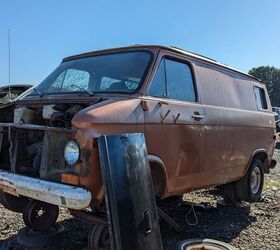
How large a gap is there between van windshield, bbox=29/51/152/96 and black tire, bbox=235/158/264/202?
3.18 m

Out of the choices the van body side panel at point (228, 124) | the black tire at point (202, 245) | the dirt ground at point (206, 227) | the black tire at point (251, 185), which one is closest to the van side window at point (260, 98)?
the van body side panel at point (228, 124)

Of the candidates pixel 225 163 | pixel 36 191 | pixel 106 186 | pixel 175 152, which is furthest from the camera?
pixel 225 163

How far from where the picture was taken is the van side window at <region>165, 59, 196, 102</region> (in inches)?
196

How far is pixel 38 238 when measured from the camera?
4.87m

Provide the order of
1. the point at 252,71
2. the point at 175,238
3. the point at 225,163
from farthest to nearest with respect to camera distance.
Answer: the point at 252,71 → the point at 225,163 → the point at 175,238

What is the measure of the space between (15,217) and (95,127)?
296cm

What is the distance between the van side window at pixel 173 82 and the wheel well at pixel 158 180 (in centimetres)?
82

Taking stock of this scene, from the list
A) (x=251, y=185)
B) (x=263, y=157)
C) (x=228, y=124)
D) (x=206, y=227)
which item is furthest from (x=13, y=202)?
(x=263, y=157)

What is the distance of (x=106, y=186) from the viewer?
11.6ft

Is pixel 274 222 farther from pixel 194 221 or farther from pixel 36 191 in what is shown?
pixel 36 191

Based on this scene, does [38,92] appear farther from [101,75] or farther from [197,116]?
[197,116]

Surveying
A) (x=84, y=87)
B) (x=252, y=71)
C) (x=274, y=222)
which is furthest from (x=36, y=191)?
(x=252, y=71)

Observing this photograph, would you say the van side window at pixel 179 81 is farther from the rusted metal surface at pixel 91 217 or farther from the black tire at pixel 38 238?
the black tire at pixel 38 238

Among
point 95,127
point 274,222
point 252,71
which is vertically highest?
point 252,71
